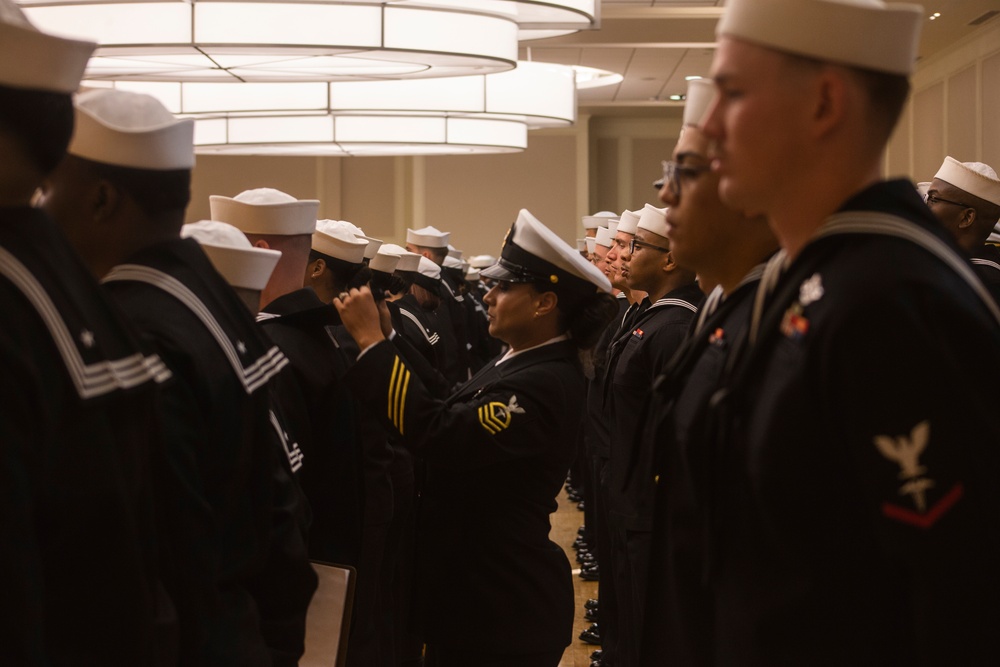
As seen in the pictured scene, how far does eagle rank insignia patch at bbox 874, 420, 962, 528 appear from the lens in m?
1.32

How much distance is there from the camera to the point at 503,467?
3176 millimetres

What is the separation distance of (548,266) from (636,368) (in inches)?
37.5

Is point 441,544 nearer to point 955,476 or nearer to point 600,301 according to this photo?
point 600,301

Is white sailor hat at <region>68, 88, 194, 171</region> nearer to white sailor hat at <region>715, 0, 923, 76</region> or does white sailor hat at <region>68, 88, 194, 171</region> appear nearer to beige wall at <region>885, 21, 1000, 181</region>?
white sailor hat at <region>715, 0, 923, 76</region>

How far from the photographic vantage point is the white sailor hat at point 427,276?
7.34 meters

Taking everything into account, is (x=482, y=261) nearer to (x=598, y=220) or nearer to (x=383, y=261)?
(x=598, y=220)

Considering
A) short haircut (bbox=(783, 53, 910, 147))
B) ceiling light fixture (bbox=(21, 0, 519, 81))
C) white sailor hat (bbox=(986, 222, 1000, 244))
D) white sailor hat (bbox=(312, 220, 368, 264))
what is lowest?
white sailor hat (bbox=(986, 222, 1000, 244))

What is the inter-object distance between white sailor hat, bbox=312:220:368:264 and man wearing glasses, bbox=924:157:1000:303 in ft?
6.67

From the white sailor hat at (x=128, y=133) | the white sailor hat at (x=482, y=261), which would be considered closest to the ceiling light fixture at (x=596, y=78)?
the white sailor hat at (x=482, y=261)

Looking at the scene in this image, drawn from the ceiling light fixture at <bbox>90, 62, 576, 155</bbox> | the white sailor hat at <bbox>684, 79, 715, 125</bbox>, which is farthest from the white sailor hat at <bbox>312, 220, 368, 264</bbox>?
the ceiling light fixture at <bbox>90, 62, 576, 155</bbox>

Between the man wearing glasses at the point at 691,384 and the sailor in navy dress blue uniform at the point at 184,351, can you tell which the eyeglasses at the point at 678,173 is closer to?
the man wearing glasses at the point at 691,384

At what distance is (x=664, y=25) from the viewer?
10984 mm

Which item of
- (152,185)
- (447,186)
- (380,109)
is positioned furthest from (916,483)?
(447,186)

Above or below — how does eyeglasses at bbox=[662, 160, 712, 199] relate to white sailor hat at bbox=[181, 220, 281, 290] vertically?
above
